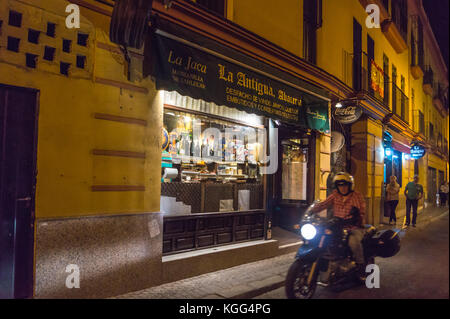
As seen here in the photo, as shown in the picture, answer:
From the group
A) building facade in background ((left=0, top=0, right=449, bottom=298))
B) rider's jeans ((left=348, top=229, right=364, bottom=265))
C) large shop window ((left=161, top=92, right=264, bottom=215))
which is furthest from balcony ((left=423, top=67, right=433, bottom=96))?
rider's jeans ((left=348, top=229, right=364, bottom=265))

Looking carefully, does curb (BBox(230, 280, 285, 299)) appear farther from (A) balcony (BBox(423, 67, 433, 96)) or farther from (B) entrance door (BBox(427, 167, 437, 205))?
(B) entrance door (BBox(427, 167, 437, 205))

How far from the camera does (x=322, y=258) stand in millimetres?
4875

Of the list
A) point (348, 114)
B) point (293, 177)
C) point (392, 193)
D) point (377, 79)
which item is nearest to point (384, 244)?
point (293, 177)

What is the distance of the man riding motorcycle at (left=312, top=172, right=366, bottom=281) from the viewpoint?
5160mm

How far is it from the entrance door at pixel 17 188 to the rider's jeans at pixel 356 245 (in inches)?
178

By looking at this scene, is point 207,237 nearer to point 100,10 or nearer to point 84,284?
point 84,284

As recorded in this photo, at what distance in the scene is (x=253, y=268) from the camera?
6746 millimetres

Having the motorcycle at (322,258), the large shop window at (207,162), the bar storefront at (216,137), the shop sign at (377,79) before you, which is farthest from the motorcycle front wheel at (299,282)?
the shop sign at (377,79)

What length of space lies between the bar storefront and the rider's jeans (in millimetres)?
2799

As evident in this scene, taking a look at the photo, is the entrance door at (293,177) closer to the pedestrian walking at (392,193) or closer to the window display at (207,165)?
the window display at (207,165)

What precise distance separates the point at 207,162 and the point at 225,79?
188 cm

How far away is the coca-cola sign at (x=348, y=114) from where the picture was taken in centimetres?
1050
